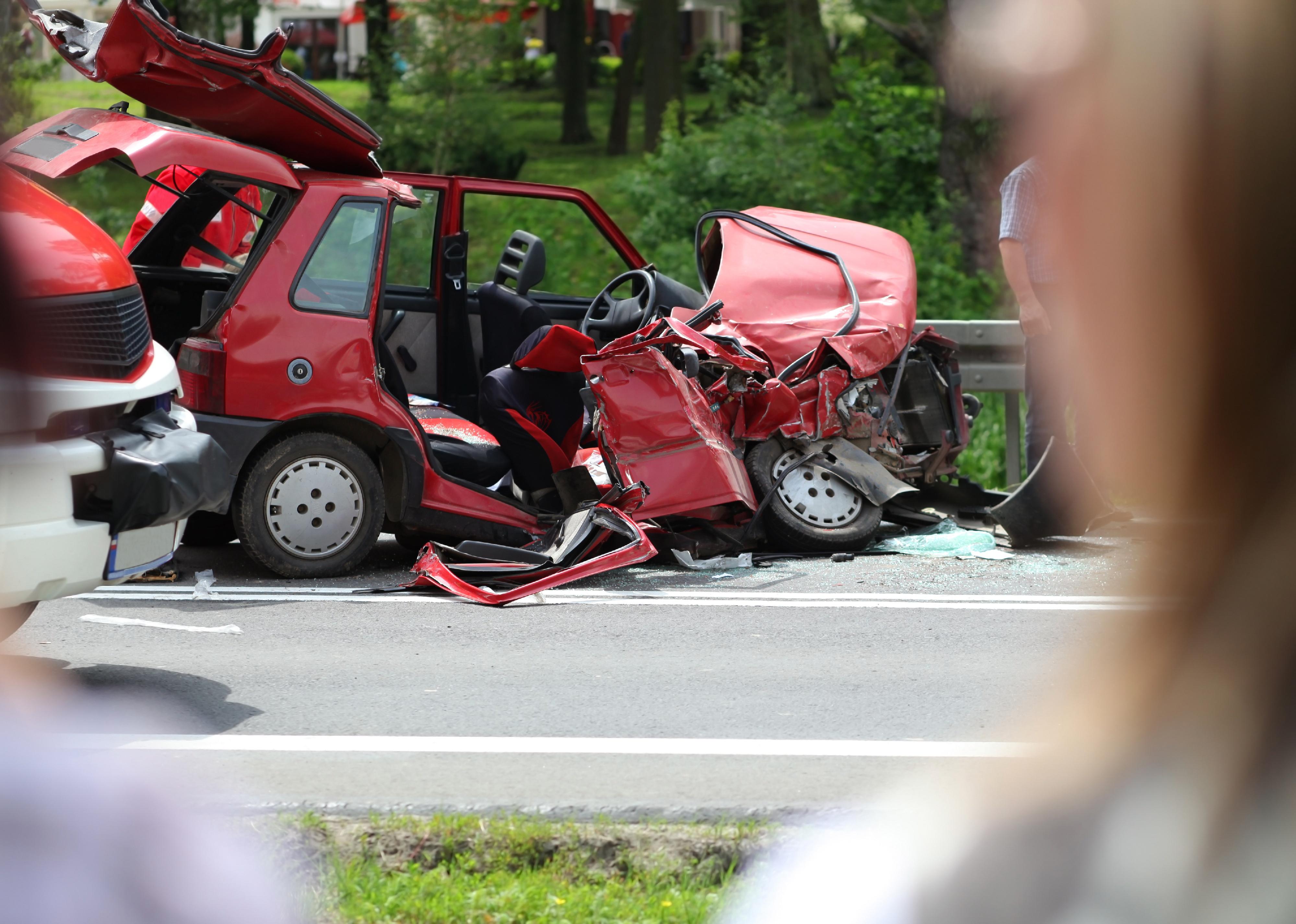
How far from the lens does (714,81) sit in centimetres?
2109

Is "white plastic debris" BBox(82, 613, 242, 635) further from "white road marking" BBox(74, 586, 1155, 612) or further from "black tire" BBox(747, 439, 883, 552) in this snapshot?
"black tire" BBox(747, 439, 883, 552)

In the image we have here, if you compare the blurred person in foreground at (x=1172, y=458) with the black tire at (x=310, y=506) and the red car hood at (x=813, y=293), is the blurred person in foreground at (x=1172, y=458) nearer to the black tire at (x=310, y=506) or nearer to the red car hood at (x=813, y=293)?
the black tire at (x=310, y=506)

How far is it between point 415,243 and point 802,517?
2.58 m

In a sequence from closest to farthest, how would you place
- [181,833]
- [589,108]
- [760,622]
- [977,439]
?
1. [181,833]
2. [760,622]
3. [977,439]
4. [589,108]

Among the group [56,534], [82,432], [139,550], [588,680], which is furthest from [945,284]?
[82,432]

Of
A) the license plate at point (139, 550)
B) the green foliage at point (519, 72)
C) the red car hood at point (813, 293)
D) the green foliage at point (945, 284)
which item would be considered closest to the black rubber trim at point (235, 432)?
the license plate at point (139, 550)

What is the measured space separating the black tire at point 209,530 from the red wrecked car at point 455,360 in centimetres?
2

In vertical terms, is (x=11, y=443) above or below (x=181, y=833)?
above

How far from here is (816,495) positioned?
7703mm

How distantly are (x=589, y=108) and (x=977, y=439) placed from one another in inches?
1125

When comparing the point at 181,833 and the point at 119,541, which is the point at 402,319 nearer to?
the point at 119,541

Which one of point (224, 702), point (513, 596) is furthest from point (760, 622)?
point (224, 702)

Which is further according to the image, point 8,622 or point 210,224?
point 210,224

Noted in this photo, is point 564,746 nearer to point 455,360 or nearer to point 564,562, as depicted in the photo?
point 564,562
